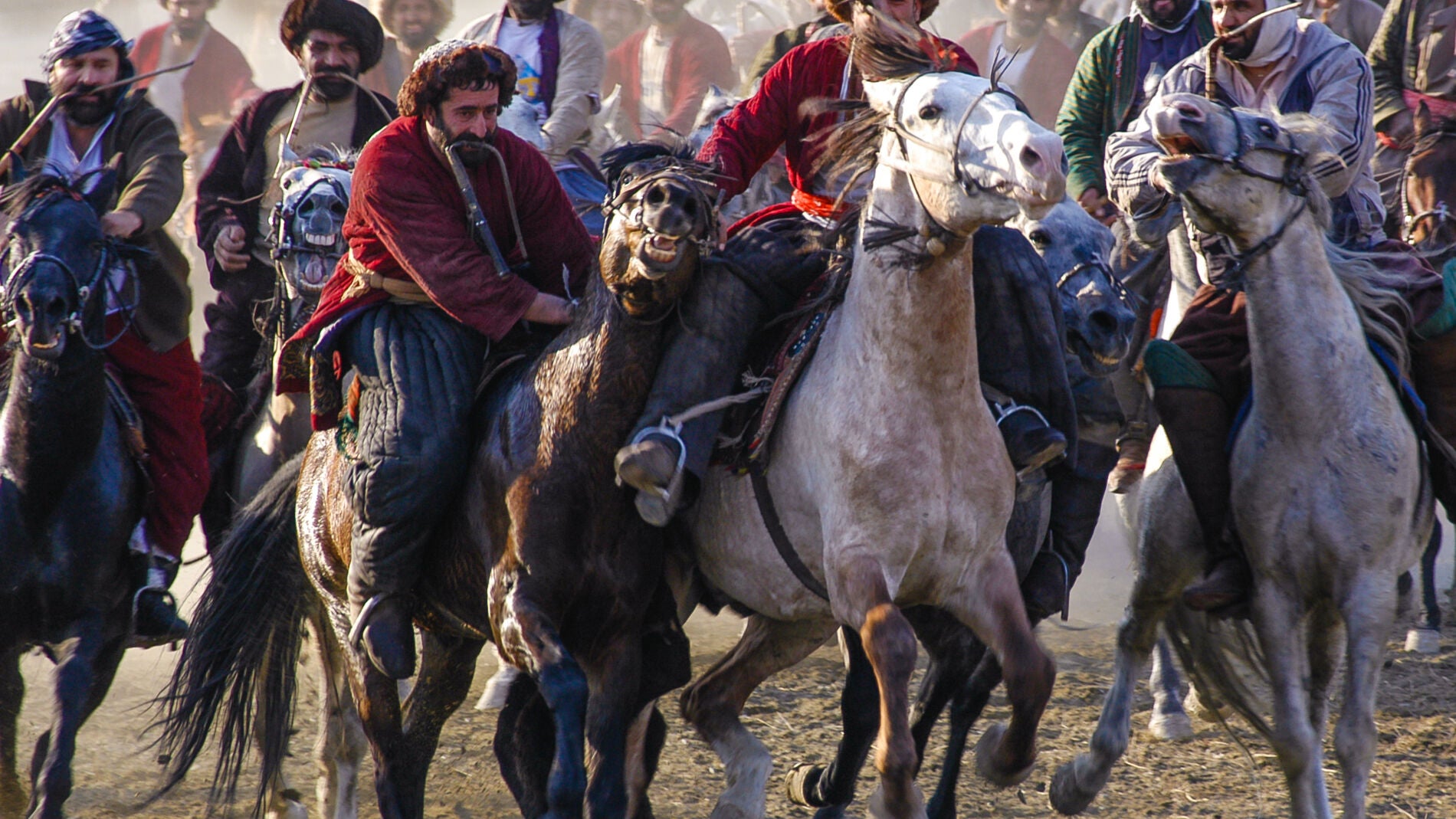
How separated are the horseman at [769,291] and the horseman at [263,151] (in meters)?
2.29

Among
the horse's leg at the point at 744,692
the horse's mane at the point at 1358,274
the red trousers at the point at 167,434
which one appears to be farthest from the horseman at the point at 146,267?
the horse's mane at the point at 1358,274

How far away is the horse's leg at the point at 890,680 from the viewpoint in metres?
3.67

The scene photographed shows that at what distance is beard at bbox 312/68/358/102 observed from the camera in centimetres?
663

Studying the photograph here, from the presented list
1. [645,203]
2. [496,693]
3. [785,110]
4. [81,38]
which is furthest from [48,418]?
[496,693]

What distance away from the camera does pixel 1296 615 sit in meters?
4.58

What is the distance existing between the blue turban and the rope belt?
1.70 meters

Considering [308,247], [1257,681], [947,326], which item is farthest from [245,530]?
[1257,681]

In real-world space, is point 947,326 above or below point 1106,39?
below

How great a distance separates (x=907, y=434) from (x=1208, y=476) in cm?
136

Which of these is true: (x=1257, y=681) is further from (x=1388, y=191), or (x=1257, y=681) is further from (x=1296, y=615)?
(x=1388, y=191)

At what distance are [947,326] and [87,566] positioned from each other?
2942 millimetres

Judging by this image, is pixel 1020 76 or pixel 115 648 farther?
pixel 1020 76

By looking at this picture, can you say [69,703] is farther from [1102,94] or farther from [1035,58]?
[1035,58]

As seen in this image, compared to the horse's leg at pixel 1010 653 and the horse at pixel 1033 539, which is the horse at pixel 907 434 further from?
the horse at pixel 1033 539
